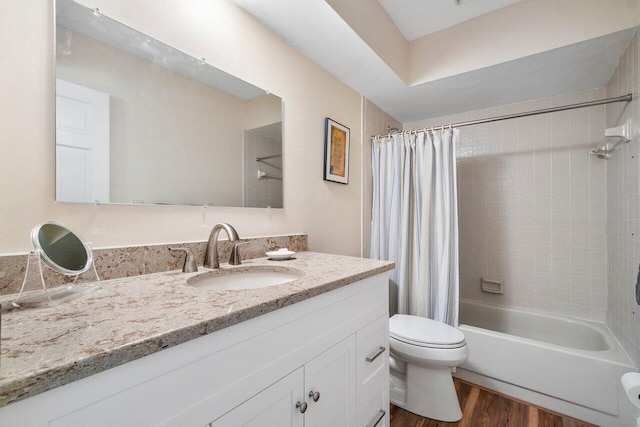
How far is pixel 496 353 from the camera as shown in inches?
71.2

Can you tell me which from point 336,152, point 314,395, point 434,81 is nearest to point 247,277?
point 314,395

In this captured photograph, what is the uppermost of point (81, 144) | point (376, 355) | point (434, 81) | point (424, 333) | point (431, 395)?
point (434, 81)

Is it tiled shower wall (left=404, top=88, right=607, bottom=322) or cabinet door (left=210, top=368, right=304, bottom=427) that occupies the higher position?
tiled shower wall (left=404, top=88, right=607, bottom=322)

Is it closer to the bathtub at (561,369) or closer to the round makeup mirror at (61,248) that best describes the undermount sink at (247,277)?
the round makeup mirror at (61,248)

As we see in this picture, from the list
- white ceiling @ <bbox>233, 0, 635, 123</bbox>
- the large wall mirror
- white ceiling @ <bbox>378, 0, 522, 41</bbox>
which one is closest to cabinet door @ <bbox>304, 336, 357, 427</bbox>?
the large wall mirror

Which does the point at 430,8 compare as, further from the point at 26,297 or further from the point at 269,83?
the point at 26,297

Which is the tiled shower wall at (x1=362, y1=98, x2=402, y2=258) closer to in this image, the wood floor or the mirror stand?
the wood floor


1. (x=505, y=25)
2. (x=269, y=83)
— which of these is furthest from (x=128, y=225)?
(x=505, y=25)

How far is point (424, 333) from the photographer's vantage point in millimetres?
1646

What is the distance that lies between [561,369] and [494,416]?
482mm

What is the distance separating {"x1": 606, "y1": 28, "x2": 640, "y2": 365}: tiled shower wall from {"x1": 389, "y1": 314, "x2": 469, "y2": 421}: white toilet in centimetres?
90

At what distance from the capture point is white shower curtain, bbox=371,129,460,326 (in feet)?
6.35

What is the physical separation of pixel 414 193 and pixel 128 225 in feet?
5.86

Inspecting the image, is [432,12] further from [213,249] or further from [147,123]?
[213,249]
